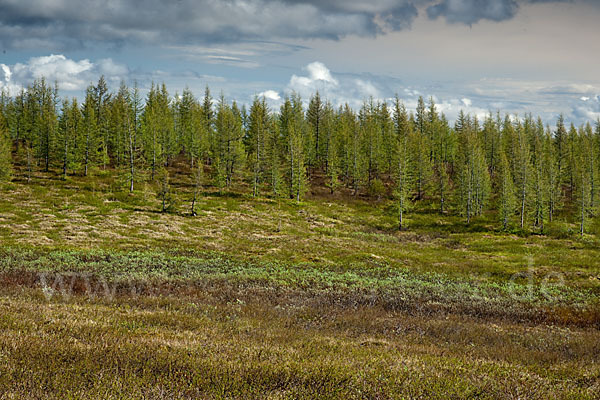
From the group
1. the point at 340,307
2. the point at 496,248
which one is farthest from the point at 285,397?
the point at 496,248

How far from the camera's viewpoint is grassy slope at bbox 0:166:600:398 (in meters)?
6.21

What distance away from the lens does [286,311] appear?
1374 cm

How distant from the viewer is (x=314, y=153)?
287ft

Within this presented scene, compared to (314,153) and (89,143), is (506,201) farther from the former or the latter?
(89,143)

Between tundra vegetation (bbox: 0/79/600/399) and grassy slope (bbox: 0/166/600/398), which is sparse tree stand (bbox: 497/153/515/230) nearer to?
tundra vegetation (bbox: 0/79/600/399)

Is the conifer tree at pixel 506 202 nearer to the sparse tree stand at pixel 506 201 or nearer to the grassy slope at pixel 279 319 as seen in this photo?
the sparse tree stand at pixel 506 201

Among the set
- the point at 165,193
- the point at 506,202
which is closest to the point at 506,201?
the point at 506,202

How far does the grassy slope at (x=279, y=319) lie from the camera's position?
20.4 ft

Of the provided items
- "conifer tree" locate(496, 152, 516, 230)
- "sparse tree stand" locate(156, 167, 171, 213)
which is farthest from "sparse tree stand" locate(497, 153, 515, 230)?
"sparse tree stand" locate(156, 167, 171, 213)

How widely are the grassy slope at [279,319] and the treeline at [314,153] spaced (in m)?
24.9

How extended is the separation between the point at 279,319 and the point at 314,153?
7679 cm

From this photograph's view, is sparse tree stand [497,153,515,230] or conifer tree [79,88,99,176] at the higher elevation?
conifer tree [79,88,99,176]

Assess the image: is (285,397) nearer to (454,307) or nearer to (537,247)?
(454,307)

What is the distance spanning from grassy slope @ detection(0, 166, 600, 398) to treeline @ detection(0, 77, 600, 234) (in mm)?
24881
